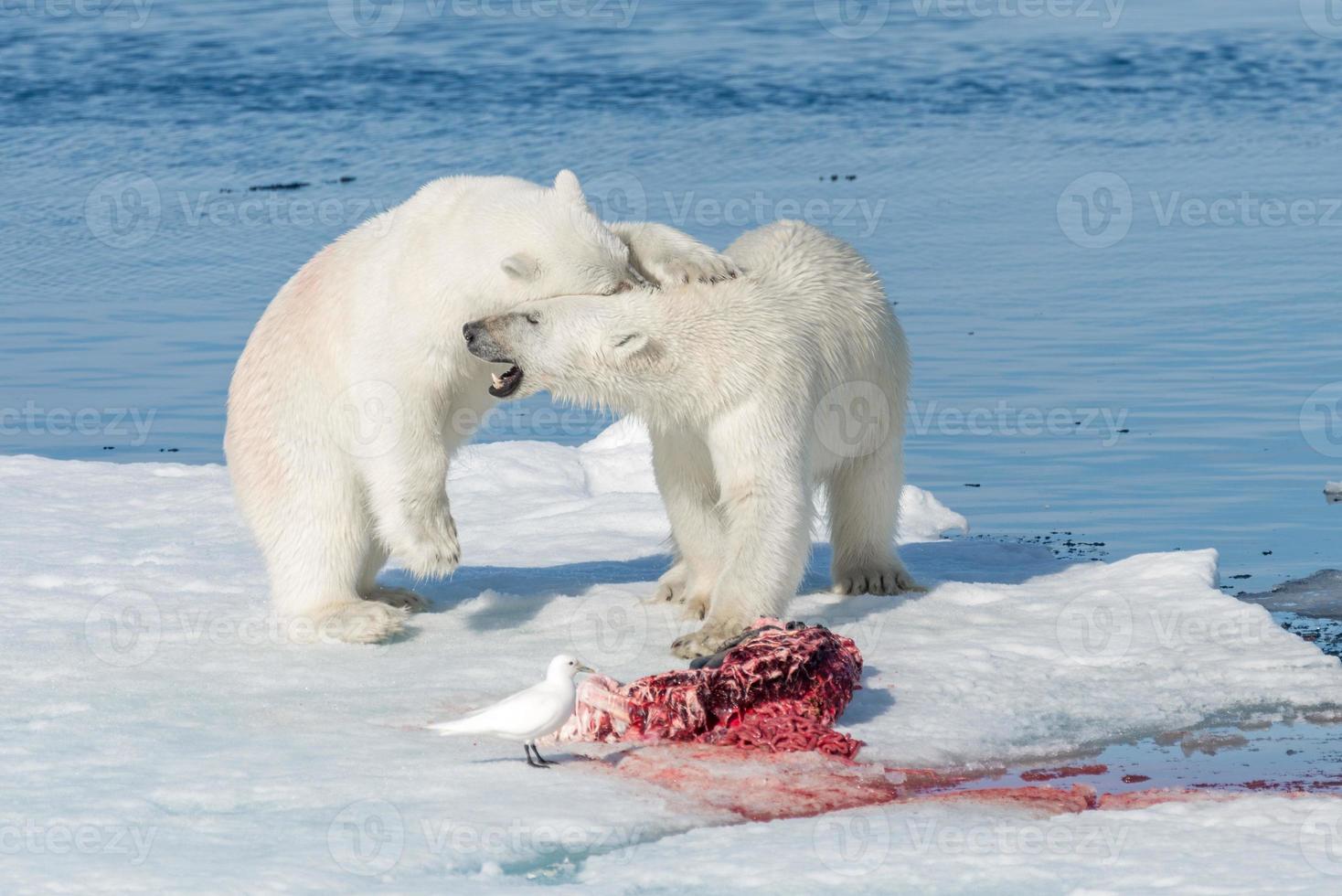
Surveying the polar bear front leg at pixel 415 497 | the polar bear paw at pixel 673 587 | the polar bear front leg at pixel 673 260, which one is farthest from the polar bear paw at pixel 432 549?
the polar bear front leg at pixel 673 260

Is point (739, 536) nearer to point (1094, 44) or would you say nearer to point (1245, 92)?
point (1245, 92)

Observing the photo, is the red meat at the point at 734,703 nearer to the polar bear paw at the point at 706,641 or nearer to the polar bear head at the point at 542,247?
the polar bear paw at the point at 706,641

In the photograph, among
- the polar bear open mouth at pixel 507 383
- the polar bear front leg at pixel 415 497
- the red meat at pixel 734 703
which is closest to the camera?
the red meat at pixel 734 703

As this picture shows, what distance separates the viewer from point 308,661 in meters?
5.53

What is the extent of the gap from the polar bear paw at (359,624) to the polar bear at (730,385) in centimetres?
90

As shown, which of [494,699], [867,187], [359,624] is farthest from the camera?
[867,187]

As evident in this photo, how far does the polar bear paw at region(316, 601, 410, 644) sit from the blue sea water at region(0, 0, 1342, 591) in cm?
316

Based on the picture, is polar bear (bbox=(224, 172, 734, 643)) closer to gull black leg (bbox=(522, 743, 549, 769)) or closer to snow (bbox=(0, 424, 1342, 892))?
snow (bbox=(0, 424, 1342, 892))

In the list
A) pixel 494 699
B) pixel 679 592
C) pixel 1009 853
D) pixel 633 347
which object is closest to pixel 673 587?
pixel 679 592

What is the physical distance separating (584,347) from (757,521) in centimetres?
72

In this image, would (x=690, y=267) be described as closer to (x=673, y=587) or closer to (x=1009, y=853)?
(x=673, y=587)

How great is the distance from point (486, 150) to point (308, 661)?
508 inches

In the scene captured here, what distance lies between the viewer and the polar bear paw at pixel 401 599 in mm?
6301

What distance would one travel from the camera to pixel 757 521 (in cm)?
544
